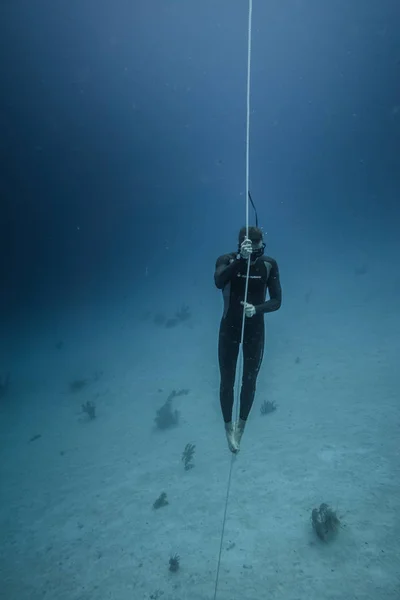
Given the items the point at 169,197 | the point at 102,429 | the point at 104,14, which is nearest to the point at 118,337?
the point at 102,429

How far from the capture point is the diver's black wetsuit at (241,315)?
4758 mm

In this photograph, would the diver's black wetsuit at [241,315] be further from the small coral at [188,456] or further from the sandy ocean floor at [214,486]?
the small coral at [188,456]

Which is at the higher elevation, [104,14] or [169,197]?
[104,14]

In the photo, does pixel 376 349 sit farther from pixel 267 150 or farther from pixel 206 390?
pixel 267 150

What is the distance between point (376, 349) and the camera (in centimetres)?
1617

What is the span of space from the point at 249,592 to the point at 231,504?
7.95 feet

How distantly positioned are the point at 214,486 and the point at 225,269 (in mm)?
8391

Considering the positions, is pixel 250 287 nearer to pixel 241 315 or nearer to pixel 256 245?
pixel 241 315

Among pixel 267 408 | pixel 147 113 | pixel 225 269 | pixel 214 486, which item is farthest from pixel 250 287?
pixel 147 113

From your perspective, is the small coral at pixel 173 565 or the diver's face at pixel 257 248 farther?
the small coral at pixel 173 565

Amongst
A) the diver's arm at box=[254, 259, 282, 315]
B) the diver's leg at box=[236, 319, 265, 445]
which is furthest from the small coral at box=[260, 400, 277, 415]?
the diver's arm at box=[254, 259, 282, 315]

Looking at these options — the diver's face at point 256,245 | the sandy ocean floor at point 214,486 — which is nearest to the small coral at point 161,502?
the sandy ocean floor at point 214,486

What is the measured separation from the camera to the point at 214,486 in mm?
9914

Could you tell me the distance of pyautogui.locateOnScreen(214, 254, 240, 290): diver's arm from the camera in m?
4.43
